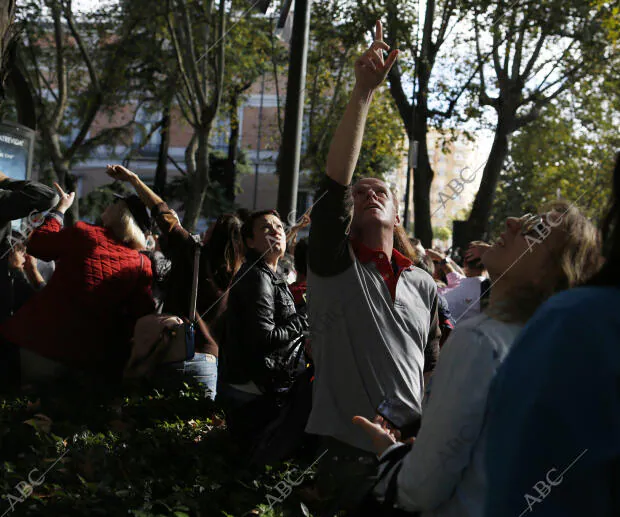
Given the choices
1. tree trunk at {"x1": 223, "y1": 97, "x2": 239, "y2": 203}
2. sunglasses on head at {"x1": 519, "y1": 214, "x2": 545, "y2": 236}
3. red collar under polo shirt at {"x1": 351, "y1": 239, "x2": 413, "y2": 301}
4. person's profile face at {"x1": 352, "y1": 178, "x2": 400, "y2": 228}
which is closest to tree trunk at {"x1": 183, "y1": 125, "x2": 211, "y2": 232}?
person's profile face at {"x1": 352, "y1": 178, "x2": 400, "y2": 228}

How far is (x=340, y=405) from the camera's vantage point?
301 centimetres

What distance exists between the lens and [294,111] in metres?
7.83

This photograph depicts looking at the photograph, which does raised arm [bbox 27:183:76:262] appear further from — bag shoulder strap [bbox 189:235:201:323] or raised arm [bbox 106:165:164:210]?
bag shoulder strap [bbox 189:235:201:323]

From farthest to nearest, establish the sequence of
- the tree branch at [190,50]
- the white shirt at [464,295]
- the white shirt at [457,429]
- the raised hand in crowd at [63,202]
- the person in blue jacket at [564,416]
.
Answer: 1. the tree branch at [190,50]
2. the white shirt at [464,295]
3. the raised hand in crowd at [63,202]
4. the white shirt at [457,429]
5. the person in blue jacket at [564,416]

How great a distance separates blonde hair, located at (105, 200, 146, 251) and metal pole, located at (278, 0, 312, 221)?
232 cm

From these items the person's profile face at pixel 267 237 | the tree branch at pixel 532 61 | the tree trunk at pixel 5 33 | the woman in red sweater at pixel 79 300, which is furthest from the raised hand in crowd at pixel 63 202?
the tree branch at pixel 532 61

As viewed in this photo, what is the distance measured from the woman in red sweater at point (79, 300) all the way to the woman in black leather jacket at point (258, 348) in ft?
4.37

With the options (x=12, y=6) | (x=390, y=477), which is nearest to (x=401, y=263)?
(x=390, y=477)

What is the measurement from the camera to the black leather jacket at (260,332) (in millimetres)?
4422

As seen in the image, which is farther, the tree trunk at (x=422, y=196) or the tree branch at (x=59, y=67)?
the tree branch at (x=59, y=67)

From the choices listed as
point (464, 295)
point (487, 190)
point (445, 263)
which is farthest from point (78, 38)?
point (464, 295)

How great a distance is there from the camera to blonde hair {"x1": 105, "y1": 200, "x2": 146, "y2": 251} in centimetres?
580

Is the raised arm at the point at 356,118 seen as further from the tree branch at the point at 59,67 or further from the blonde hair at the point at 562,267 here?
the tree branch at the point at 59,67

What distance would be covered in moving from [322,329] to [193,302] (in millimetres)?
2695
